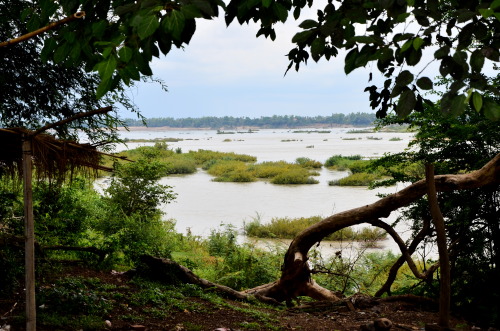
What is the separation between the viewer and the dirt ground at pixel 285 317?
3758 millimetres

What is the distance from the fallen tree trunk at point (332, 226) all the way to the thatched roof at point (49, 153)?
3.06m

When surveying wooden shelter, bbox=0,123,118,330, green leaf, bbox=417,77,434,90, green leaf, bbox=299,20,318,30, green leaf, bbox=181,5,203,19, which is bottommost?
wooden shelter, bbox=0,123,118,330

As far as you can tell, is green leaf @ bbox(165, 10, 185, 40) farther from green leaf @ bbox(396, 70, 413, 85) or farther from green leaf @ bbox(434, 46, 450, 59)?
green leaf @ bbox(434, 46, 450, 59)

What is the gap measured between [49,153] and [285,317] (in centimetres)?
310

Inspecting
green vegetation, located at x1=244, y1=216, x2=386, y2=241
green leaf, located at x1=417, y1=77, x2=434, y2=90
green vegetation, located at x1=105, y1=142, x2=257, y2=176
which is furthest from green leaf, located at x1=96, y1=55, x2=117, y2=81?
green vegetation, located at x1=105, y1=142, x2=257, y2=176

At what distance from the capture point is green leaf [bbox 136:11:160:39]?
1.22 metres

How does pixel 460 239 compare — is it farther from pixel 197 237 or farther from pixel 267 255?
pixel 197 237

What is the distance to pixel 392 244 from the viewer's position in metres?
11.0

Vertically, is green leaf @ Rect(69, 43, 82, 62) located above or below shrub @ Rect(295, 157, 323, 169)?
above

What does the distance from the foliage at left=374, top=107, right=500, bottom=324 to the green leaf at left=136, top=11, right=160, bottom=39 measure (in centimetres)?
417

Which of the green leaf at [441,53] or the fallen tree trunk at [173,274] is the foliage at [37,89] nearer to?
the fallen tree trunk at [173,274]

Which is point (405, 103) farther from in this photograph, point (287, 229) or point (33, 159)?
point (287, 229)

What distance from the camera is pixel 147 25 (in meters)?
1.22

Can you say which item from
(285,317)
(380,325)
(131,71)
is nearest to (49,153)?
(131,71)
